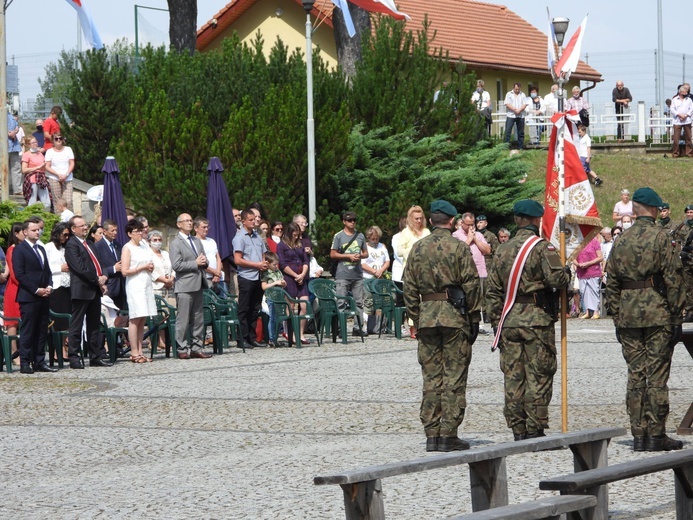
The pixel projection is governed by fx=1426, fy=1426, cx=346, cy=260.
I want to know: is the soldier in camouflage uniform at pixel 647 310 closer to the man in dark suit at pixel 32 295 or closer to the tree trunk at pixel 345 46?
the man in dark suit at pixel 32 295

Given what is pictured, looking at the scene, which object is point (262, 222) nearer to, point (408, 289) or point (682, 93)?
point (408, 289)

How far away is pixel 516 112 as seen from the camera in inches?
1523

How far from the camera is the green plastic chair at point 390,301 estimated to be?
22.1 metres

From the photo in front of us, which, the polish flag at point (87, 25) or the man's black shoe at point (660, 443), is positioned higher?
the polish flag at point (87, 25)

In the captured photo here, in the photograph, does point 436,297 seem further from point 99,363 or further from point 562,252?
point 99,363

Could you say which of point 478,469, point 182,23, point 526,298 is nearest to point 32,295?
point 526,298

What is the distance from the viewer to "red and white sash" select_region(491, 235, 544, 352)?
1099cm

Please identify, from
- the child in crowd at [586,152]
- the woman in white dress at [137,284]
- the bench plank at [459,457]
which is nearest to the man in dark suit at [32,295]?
the woman in white dress at [137,284]

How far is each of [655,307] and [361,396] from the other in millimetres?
4308

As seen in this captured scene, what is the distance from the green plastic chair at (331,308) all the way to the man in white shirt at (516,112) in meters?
17.4

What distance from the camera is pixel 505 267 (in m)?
11.1

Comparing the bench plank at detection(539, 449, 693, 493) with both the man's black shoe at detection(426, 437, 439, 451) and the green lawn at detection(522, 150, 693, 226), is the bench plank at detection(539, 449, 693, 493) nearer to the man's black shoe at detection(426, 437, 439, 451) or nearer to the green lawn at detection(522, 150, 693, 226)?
the man's black shoe at detection(426, 437, 439, 451)

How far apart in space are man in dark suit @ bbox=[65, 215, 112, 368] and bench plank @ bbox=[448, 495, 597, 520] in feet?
39.1

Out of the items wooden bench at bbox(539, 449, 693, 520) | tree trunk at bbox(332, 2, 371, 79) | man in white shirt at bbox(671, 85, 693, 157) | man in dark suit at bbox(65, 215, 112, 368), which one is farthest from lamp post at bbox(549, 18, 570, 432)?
man in white shirt at bbox(671, 85, 693, 157)
